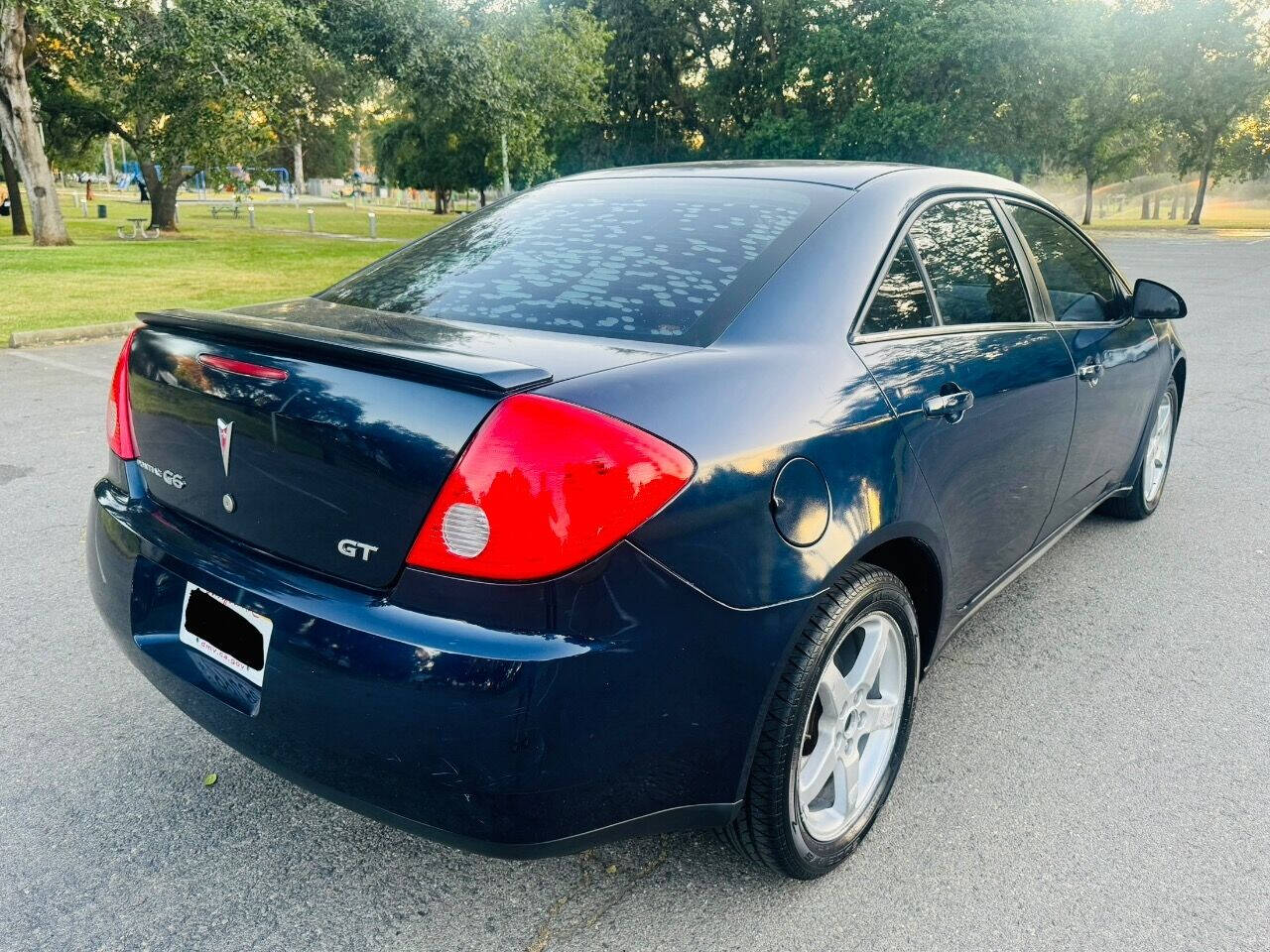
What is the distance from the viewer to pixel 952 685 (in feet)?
10.8

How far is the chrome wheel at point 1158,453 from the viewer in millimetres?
4727

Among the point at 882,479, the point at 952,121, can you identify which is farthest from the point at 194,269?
the point at 952,121

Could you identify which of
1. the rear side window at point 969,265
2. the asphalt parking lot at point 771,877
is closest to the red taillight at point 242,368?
the asphalt parking lot at point 771,877

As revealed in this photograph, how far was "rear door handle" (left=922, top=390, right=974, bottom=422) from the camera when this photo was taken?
249 centimetres

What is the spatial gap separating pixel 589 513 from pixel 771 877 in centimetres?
110

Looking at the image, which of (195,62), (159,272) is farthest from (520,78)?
(159,272)

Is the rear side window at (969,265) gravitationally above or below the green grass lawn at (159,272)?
above

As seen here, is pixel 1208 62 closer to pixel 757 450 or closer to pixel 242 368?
pixel 757 450

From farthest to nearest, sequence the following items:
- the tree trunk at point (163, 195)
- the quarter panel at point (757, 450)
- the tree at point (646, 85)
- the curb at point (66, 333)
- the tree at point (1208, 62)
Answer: the tree at point (1208, 62), the tree at point (646, 85), the tree trunk at point (163, 195), the curb at point (66, 333), the quarter panel at point (757, 450)

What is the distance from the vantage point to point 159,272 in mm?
16969

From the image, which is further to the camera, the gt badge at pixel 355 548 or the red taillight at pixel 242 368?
the red taillight at pixel 242 368

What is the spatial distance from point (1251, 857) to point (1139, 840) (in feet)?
0.81

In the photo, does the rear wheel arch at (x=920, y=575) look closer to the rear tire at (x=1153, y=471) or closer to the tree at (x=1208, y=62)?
the rear tire at (x=1153, y=471)

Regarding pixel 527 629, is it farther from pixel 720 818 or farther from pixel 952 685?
pixel 952 685
